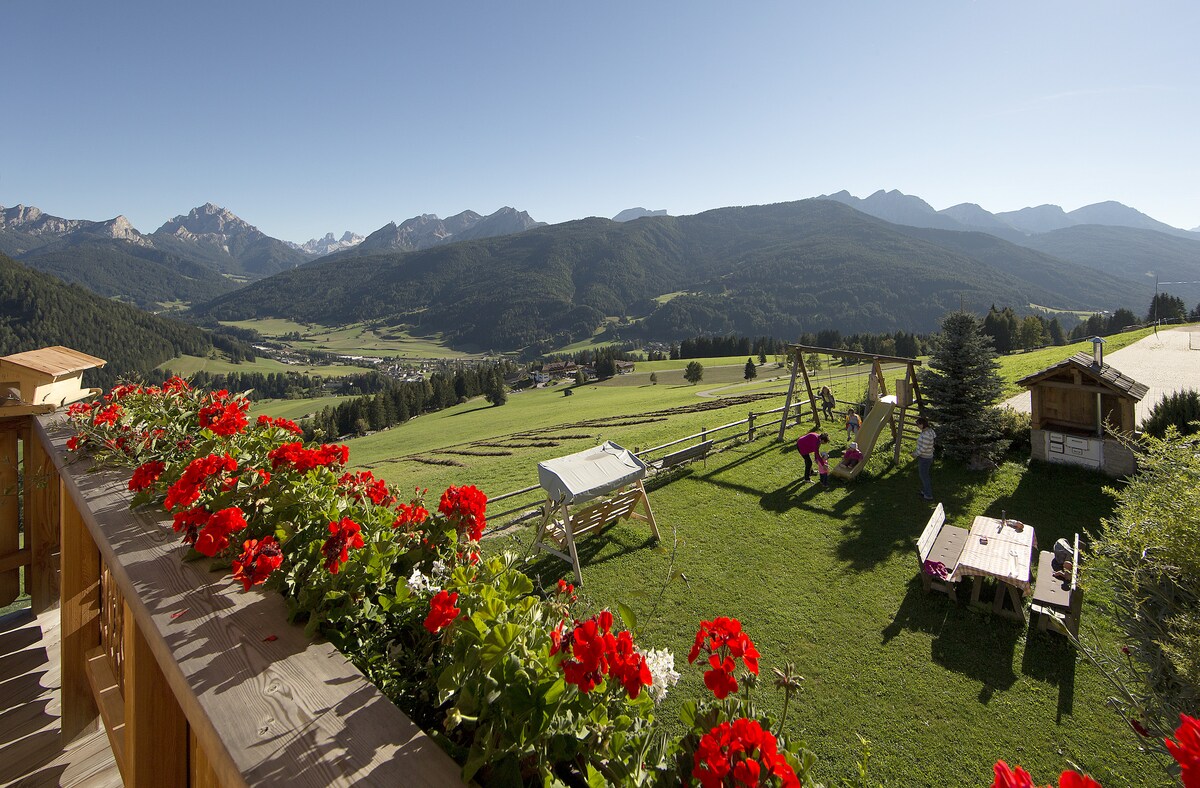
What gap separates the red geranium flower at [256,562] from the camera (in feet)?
5.65

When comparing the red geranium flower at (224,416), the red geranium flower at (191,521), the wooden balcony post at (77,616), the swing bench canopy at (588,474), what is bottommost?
the swing bench canopy at (588,474)

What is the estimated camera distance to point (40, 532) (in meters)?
4.40

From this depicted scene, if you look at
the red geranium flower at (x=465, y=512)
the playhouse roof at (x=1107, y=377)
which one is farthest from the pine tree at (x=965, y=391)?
the red geranium flower at (x=465, y=512)

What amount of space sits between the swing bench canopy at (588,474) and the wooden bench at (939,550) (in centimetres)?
398

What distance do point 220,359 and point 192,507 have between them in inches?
7204

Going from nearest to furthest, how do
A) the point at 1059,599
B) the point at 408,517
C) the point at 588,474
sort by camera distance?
the point at 408,517, the point at 1059,599, the point at 588,474

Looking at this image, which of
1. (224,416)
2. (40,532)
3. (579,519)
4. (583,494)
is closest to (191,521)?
(224,416)

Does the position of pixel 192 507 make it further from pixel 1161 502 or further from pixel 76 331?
pixel 76 331

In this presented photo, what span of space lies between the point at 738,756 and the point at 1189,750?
0.71 m

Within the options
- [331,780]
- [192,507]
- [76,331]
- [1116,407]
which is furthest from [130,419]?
[76,331]

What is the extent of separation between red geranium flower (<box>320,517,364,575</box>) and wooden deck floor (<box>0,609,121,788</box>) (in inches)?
105

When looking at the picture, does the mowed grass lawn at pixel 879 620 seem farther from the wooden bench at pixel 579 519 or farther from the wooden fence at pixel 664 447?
the wooden fence at pixel 664 447

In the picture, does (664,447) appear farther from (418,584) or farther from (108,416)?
(418,584)

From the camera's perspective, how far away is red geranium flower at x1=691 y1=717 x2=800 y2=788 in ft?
3.52
